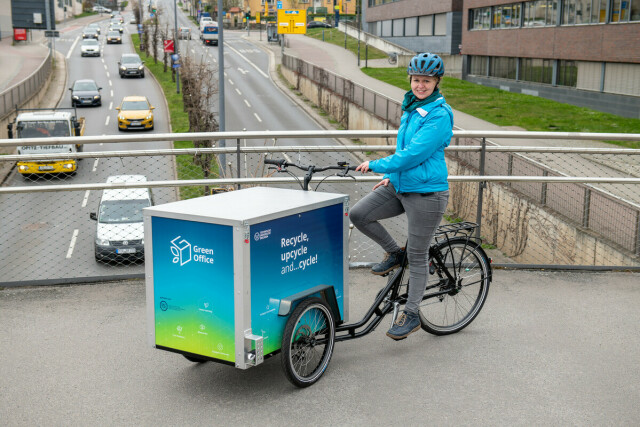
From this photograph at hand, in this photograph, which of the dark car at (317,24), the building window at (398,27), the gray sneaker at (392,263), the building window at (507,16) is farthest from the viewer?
the dark car at (317,24)

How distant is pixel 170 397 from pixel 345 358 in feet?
4.40

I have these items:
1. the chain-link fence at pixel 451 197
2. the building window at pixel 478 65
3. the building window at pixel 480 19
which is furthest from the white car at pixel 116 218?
the building window at pixel 478 65

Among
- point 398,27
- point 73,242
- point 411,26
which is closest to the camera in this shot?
point 73,242

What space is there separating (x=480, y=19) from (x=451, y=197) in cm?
4146

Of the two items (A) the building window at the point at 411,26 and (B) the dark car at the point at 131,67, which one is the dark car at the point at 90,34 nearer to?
(B) the dark car at the point at 131,67

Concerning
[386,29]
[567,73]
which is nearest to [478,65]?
[567,73]

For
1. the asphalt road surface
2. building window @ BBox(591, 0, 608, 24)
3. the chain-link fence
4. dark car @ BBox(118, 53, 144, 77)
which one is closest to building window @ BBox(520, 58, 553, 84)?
building window @ BBox(591, 0, 608, 24)

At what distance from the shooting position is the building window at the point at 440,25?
206ft

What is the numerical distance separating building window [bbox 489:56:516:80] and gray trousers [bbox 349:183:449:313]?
145ft

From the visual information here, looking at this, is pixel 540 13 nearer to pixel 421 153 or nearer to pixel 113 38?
pixel 421 153

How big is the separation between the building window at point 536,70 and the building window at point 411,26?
82.7 ft

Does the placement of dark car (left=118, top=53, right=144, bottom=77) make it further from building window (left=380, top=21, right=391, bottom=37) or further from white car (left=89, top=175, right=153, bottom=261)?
white car (left=89, top=175, right=153, bottom=261)

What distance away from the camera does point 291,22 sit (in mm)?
75875

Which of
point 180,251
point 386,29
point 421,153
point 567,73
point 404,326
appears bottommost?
point 404,326
